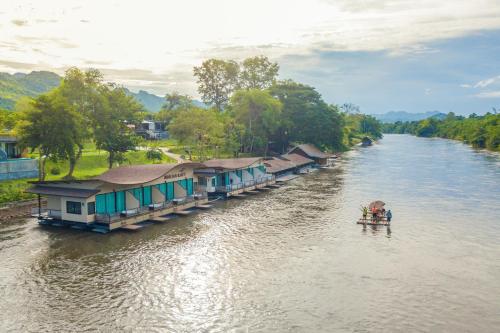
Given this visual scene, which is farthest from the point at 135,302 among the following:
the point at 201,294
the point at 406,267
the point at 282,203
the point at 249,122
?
the point at 249,122

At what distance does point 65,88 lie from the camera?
6731 centimetres

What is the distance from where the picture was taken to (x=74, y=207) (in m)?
44.2

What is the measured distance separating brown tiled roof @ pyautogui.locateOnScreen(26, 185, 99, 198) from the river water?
157 inches

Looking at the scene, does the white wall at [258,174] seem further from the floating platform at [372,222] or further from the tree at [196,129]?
the floating platform at [372,222]

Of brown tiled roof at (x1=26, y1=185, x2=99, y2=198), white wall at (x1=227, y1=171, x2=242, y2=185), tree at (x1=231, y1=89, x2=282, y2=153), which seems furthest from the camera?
tree at (x1=231, y1=89, x2=282, y2=153)

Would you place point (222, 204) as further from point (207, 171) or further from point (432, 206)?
point (432, 206)

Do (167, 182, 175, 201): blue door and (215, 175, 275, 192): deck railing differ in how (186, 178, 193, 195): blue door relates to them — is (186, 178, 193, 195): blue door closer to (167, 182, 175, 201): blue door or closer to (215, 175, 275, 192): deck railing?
(167, 182, 175, 201): blue door

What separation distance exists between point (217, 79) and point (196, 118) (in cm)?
6159

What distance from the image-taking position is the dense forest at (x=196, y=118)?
58.0 m

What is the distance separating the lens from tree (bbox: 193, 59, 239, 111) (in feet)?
457

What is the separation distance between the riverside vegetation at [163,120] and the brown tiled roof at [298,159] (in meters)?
10.9

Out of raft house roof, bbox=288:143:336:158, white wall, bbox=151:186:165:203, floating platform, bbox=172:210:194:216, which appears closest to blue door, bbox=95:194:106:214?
white wall, bbox=151:186:165:203

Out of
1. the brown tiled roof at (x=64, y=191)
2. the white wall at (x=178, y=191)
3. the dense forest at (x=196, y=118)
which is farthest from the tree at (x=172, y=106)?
the brown tiled roof at (x=64, y=191)

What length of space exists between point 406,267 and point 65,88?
58.2m
